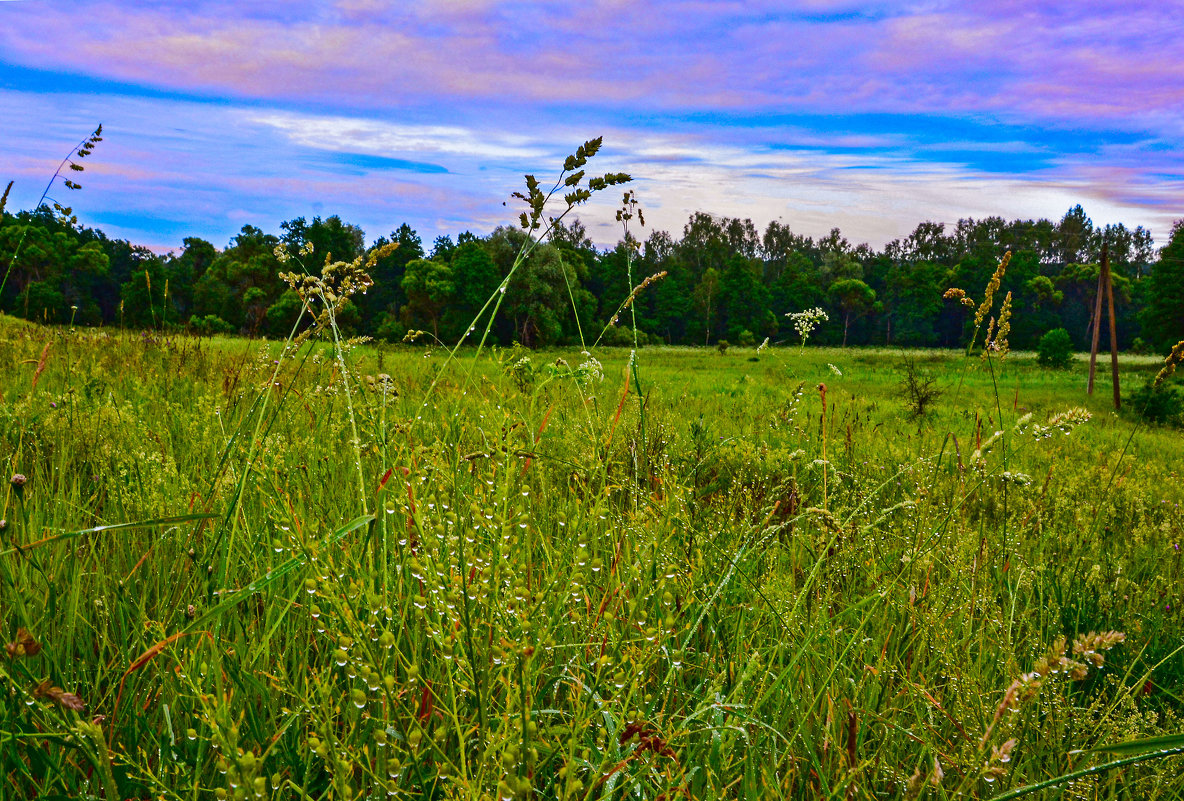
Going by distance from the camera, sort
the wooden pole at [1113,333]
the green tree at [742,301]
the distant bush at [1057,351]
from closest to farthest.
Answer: the wooden pole at [1113,333]
the distant bush at [1057,351]
the green tree at [742,301]

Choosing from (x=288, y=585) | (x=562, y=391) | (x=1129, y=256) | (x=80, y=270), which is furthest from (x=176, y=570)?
(x=1129, y=256)

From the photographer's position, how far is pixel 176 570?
6.97 ft

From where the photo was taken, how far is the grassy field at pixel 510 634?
3.92 ft

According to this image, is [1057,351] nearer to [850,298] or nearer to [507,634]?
[850,298]

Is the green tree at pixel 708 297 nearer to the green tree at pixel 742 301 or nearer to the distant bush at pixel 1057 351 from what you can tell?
the green tree at pixel 742 301

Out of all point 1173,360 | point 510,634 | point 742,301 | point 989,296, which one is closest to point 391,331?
point 989,296

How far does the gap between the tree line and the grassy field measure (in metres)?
30.4

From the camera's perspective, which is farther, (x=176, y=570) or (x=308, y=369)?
(x=308, y=369)

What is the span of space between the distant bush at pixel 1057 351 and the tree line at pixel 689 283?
21.5ft

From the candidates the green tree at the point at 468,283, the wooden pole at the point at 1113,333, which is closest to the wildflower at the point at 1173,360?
the wooden pole at the point at 1113,333

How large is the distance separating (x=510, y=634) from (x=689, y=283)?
110980 millimetres

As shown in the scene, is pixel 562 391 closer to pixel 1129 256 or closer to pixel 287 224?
pixel 287 224

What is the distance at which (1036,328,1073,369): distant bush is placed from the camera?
1917 inches

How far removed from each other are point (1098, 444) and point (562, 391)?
9784 millimetres
